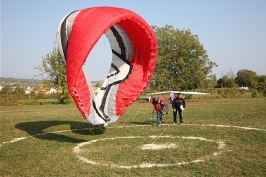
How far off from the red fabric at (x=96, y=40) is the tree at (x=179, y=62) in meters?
34.7

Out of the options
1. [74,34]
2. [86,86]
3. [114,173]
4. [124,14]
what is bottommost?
[114,173]

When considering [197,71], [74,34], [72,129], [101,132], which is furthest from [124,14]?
[197,71]

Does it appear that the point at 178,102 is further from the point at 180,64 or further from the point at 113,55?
the point at 180,64

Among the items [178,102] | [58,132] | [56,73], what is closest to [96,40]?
[58,132]

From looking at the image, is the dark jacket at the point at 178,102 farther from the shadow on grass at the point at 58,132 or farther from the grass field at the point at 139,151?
the shadow on grass at the point at 58,132

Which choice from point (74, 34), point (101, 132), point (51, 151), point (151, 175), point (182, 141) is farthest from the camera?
point (101, 132)

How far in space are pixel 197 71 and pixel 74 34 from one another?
40.8 m

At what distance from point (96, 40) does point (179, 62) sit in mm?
40079

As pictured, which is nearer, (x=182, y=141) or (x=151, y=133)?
(x=182, y=141)

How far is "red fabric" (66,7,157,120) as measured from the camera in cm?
959

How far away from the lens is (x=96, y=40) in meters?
9.66

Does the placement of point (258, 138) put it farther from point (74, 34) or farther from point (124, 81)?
point (74, 34)

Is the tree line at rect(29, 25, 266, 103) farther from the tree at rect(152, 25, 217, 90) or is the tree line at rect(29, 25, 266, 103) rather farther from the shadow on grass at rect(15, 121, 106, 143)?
the shadow on grass at rect(15, 121, 106, 143)

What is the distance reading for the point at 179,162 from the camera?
8.78 metres
